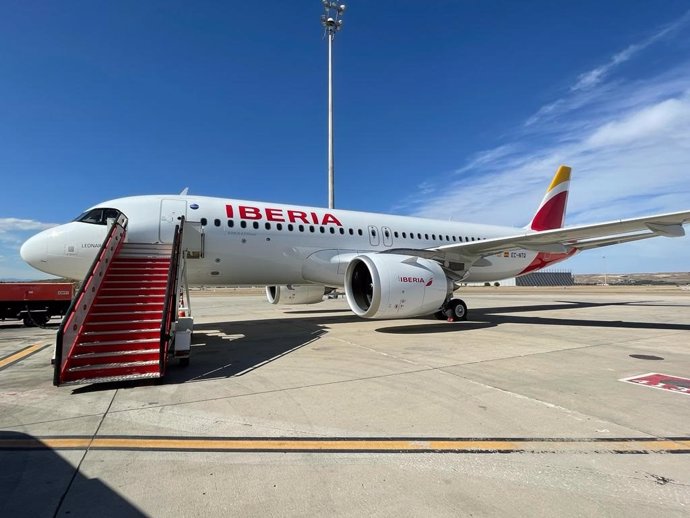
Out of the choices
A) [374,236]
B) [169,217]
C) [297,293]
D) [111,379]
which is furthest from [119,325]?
[374,236]

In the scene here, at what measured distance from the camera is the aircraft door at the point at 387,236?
13.9 metres

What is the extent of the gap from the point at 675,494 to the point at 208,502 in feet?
10.7

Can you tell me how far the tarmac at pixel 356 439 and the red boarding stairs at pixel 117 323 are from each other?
27 cm

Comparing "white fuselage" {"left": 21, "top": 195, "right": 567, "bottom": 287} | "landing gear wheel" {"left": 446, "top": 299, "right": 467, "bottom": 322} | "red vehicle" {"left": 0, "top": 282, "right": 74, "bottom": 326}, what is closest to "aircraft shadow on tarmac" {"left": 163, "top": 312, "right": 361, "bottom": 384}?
"white fuselage" {"left": 21, "top": 195, "right": 567, "bottom": 287}

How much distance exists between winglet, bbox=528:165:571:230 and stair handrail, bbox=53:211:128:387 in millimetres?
18011

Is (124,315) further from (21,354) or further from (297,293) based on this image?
(297,293)

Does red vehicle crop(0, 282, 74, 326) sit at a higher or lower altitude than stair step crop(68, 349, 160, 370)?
higher

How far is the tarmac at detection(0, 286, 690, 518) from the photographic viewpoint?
2.69 metres

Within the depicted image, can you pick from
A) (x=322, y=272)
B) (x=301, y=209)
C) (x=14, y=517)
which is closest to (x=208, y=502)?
(x=14, y=517)

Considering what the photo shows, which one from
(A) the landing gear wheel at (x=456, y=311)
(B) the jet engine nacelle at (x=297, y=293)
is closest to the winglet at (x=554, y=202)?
(A) the landing gear wheel at (x=456, y=311)

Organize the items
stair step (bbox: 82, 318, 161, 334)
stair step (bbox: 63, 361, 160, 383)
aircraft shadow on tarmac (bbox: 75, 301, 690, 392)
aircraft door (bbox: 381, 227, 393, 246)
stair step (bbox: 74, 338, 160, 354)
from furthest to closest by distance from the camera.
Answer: aircraft door (bbox: 381, 227, 393, 246) < aircraft shadow on tarmac (bbox: 75, 301, 690, 392) < stair step (bbox: 82, 318, 161, 334) < stair step (bbox: 74, 338, 160, 354) < stair step (bbox: 63, 361, 160, 383)

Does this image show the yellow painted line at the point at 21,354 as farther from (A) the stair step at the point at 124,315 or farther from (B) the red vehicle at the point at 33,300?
(B) the red vehicle at the point at 33,300

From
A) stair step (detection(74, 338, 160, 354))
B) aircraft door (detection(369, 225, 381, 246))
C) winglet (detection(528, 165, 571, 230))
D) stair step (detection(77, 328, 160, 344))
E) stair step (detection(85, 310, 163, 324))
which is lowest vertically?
Answer: stair step (detection(74, 338, 160, 354))

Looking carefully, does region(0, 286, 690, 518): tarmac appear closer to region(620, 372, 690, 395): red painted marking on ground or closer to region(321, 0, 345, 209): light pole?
region(620, 372, 690, 395): red painted marking on ground
